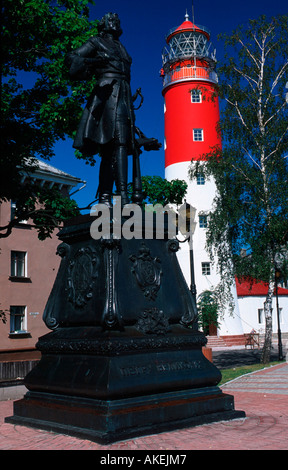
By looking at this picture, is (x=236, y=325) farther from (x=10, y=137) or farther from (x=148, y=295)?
(x=148, y=295)

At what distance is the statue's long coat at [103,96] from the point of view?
6.73m

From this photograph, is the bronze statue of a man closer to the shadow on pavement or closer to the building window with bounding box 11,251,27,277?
the shadow on pavement

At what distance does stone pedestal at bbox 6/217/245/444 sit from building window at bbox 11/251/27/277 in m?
23.0

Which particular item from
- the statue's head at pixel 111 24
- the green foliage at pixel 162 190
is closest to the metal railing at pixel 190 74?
the green foliage at pixel 162 190

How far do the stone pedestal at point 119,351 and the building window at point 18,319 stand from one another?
22.7 metres

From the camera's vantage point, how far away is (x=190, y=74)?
1531 inches

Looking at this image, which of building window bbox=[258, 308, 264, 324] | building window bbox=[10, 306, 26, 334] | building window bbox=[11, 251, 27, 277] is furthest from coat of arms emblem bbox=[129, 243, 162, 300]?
building window bbox=[258, 308, 264, 324]

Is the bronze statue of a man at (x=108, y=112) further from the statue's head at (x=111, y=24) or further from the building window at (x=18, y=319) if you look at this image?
the building window at (x=18, y=319)

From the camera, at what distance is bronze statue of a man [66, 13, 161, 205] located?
6.74 m

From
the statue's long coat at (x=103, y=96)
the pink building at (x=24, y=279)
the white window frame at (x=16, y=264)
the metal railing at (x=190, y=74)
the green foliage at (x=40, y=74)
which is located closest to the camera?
the statue's long coat at (x=103, y=96)

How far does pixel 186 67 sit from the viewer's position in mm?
39125
